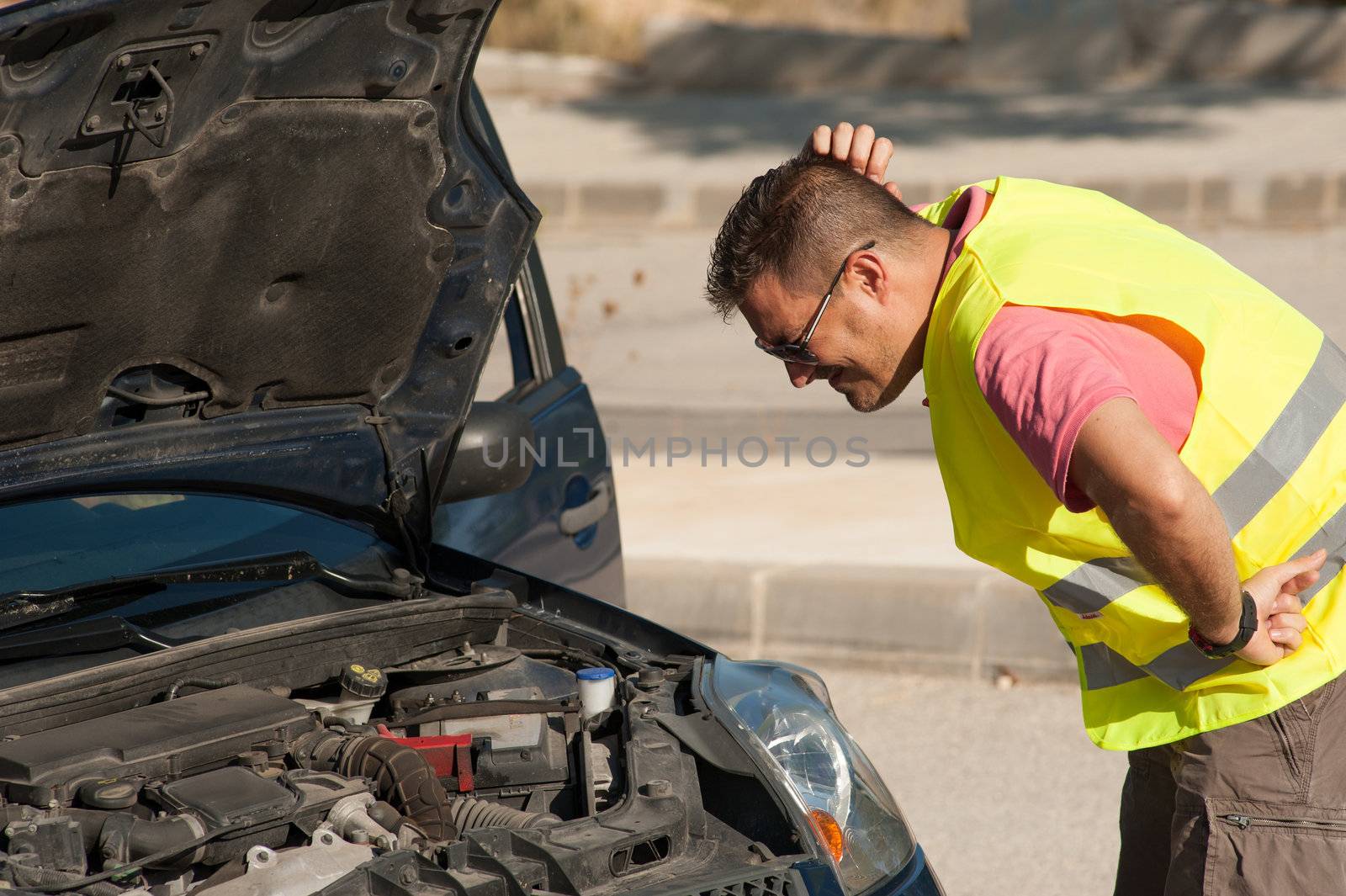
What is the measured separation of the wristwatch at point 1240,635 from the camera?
225 centimetres

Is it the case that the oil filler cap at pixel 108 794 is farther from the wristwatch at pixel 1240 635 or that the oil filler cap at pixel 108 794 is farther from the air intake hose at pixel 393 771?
the wristwatch at pixel 1240 635

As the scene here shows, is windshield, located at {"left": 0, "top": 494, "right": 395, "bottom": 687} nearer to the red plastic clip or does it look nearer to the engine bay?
the engine bay

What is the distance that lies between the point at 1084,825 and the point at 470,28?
292cm

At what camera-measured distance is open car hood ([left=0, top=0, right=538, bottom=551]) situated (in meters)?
2.39

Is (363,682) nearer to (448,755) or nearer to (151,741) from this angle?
(448,755)

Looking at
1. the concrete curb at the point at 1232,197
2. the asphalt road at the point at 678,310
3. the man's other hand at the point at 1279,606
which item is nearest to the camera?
the man's other hand at the point at 1279,606

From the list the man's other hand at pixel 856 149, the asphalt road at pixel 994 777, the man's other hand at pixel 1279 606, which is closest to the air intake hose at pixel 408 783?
the man's other hand at pixel 1279 606

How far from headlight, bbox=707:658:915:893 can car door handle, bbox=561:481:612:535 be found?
3.57ft

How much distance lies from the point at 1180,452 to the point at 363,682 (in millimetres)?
1518

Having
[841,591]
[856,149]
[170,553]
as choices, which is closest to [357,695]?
[170,553]

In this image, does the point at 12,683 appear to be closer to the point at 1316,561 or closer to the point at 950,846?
the point at 1316,561

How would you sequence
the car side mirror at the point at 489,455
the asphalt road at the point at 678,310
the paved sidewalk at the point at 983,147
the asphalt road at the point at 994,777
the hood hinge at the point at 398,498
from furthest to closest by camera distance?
the paved sidewalk at the point at 983,147 → the asphalt road at the point at 678,310 → the asphalt road at the point at 994,777 → the car side mirror at the point at 489,455 → the hood hinge at the point at 398,498

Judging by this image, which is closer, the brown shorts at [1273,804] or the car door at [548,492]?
the brown shorts at [1273,804]

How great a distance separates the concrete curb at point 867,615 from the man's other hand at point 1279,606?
291 cm
